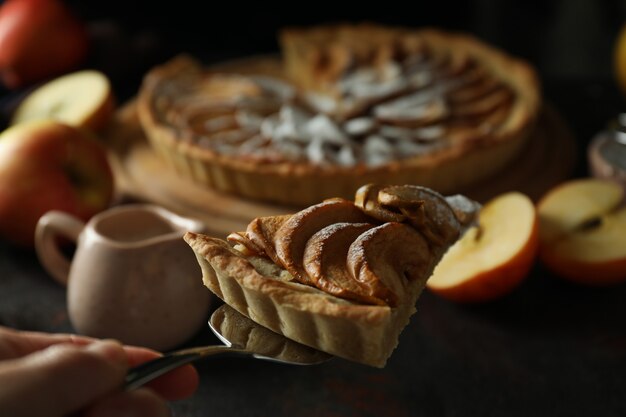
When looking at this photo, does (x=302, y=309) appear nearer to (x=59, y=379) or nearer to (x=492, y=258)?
(x=59, y=379)

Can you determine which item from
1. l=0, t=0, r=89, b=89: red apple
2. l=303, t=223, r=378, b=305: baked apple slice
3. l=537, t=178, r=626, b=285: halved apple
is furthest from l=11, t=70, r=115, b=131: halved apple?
l=303, t=223, r=378, b=305: baked apple slice

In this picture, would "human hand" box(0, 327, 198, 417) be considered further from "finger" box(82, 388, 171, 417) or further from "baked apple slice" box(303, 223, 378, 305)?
"baked apple slice" box(303, 223, 378, 305)

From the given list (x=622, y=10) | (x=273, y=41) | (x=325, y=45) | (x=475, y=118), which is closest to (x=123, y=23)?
(x=273, y=41)

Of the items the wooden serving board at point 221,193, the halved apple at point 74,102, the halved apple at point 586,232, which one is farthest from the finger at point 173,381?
the halved apple at point 74,102

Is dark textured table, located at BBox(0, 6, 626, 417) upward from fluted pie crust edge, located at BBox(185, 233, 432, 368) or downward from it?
downward

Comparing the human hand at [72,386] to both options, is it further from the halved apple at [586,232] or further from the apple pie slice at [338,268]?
the halved apple at [586,232]

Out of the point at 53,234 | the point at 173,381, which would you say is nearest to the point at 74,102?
→ the point at 53,234
